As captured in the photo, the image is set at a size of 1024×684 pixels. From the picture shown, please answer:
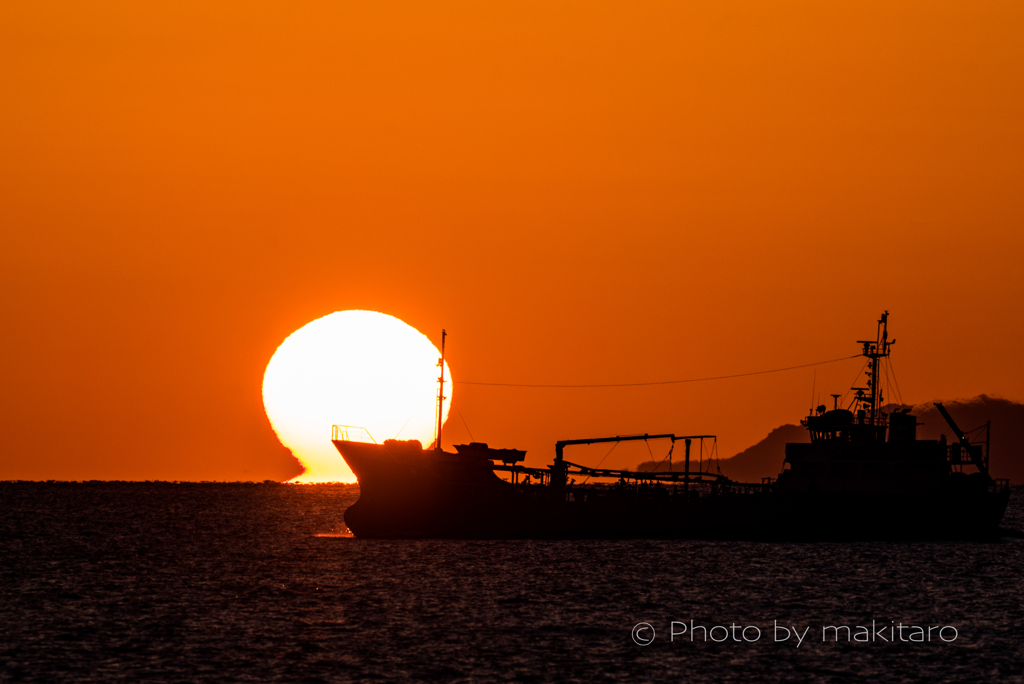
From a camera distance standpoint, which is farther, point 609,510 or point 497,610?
point 609,510

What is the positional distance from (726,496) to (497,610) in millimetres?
44066

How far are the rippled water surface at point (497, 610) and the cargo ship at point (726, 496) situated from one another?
Result: 2.10 m

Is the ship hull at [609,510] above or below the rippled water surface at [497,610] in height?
above

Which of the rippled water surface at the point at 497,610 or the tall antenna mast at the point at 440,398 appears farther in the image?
Result: the tall antenna mast at the point at 440,398

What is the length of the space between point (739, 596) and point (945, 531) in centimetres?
4124

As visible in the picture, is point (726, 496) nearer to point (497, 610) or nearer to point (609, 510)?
point (609, 510)

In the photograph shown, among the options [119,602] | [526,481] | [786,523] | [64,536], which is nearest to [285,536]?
[64,536]

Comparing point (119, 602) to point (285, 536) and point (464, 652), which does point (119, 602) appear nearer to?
point (464, 652)

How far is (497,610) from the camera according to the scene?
55156 millimetres

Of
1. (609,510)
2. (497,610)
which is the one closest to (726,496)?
(609,510)

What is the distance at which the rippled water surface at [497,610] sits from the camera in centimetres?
4088

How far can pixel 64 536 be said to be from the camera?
11419 centimetres

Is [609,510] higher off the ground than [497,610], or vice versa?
[609,510]

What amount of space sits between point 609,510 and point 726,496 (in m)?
9.62
